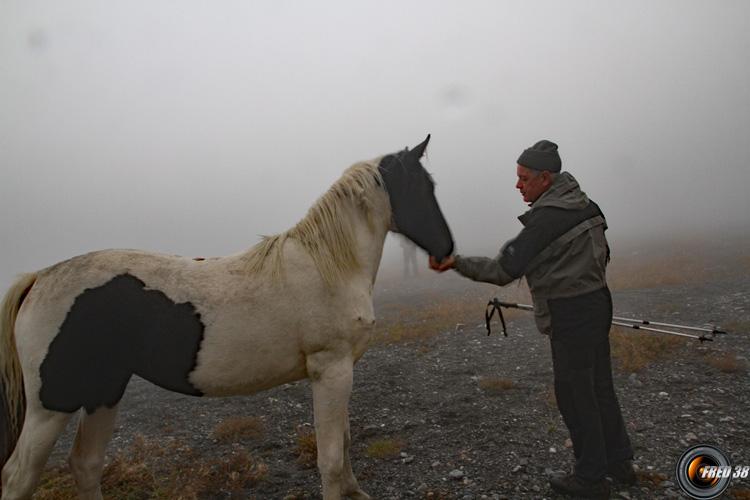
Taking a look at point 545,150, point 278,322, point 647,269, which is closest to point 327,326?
point 278,322

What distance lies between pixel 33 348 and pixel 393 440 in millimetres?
3851

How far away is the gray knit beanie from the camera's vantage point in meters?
3.69

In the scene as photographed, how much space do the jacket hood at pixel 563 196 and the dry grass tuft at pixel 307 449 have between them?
3660mm

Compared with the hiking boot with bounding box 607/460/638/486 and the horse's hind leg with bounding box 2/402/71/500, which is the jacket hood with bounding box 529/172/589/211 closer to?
the hiking boot with bounding box 607/460/638/486

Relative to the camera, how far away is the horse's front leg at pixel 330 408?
314cm

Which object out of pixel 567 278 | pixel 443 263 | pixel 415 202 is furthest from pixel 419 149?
pixel 567 278

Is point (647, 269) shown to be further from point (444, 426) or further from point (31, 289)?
point (31, 289)

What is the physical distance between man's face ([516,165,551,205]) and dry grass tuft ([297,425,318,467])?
12.0ft

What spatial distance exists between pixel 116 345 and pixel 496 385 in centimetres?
543

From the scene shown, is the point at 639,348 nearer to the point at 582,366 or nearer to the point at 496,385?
the point at 496,385

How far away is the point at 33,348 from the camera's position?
292 centimetres

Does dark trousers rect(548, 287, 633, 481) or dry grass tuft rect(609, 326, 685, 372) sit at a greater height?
dark trousers rect(548, 287, 633, 481)

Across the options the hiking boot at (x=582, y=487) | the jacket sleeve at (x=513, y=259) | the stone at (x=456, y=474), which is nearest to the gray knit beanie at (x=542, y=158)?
the jacket sleeve at (x=513, y=259)

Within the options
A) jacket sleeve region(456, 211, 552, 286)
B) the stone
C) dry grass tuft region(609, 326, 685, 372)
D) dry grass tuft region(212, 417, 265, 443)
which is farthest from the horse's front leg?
dry grass tuft region(609, 326, 685, 372)
